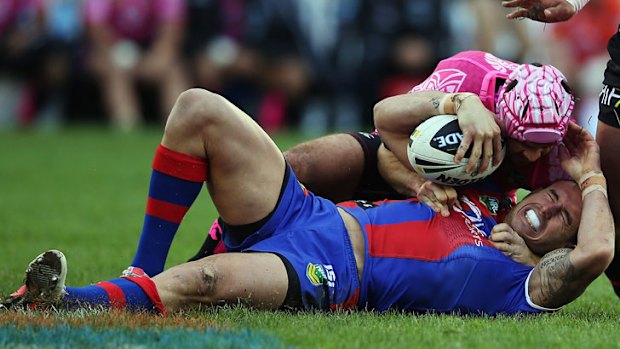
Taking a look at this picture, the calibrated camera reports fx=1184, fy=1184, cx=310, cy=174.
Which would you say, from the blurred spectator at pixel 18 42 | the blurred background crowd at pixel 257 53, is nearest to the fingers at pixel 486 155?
the blurred background crowd at pixel 257 53

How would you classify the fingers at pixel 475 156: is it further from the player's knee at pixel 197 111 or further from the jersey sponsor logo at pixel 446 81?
the player's knee at pixel 197 111

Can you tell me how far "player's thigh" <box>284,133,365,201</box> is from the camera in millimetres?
6395

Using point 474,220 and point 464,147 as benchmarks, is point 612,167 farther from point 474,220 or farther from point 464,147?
point 464,147

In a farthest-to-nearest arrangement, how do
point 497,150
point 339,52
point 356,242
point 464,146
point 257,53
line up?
point 339,52, point 257,53, point 356,242, point 497,150, point 464,146

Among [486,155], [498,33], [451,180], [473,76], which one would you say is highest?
[473,76]

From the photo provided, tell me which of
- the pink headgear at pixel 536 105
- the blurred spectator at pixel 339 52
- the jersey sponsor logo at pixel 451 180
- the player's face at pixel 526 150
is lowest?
the blurred spectator at pixel 339 52

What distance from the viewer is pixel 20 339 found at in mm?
4609

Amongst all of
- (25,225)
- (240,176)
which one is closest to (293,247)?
(240,176)

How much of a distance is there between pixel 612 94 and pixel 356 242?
1.62 meters

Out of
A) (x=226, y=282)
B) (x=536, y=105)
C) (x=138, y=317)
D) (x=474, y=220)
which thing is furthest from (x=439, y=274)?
(x=138, y=317)

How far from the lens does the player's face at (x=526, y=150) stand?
5631mm

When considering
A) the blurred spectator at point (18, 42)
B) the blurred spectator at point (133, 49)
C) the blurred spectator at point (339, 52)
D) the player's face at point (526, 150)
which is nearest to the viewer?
the player's face at point (526, 150)

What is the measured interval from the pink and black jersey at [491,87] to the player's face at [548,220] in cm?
20

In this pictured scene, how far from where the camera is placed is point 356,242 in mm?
5656
